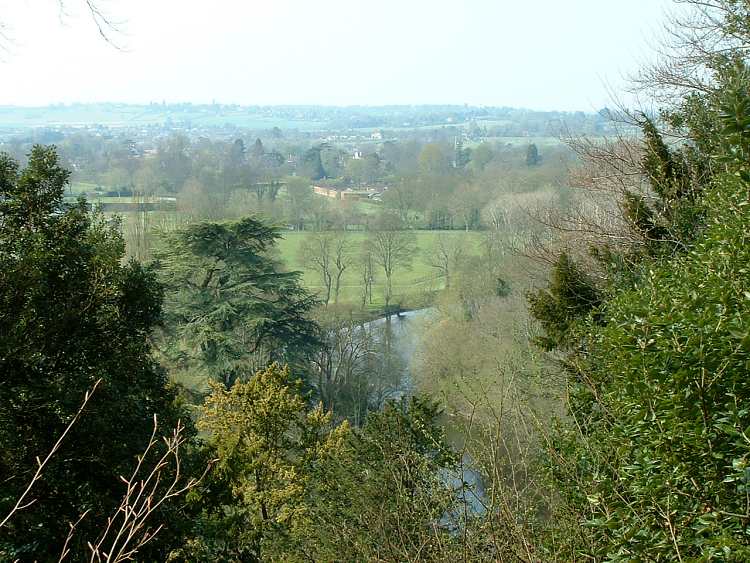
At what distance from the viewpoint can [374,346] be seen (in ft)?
79.9

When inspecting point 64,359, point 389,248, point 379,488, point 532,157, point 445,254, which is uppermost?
point 532,157

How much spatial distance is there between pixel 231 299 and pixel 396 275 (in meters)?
16.1

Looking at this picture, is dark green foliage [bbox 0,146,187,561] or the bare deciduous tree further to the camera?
the bare deciduous tree

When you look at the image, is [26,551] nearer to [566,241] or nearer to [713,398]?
[713,398]

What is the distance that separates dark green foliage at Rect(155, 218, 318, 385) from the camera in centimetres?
1838

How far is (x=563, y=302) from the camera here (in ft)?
31.7

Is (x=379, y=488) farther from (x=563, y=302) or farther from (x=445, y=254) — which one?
(x=445, y=254)

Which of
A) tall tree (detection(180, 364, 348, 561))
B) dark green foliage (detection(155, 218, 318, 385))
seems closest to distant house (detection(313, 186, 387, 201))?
dark green foliage (detection(155, 218, 318, 385))

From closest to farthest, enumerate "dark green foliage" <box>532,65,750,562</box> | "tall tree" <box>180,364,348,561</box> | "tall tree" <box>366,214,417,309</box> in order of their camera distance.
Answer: "dark green foliage" <box>532,65,750,562</box> → "tall tree" <box>180,364,348,561</box> → "tall tree" <box>366,214,417,309</box>

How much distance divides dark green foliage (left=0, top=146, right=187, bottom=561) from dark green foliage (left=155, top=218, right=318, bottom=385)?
9386 mm

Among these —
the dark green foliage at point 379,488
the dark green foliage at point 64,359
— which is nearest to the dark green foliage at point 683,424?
the dark green foliage at point 379,488

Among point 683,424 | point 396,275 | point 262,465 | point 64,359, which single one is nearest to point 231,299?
point 262,465

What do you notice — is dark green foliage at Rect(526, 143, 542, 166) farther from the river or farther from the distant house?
the river

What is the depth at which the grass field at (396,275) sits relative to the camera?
32.0m
